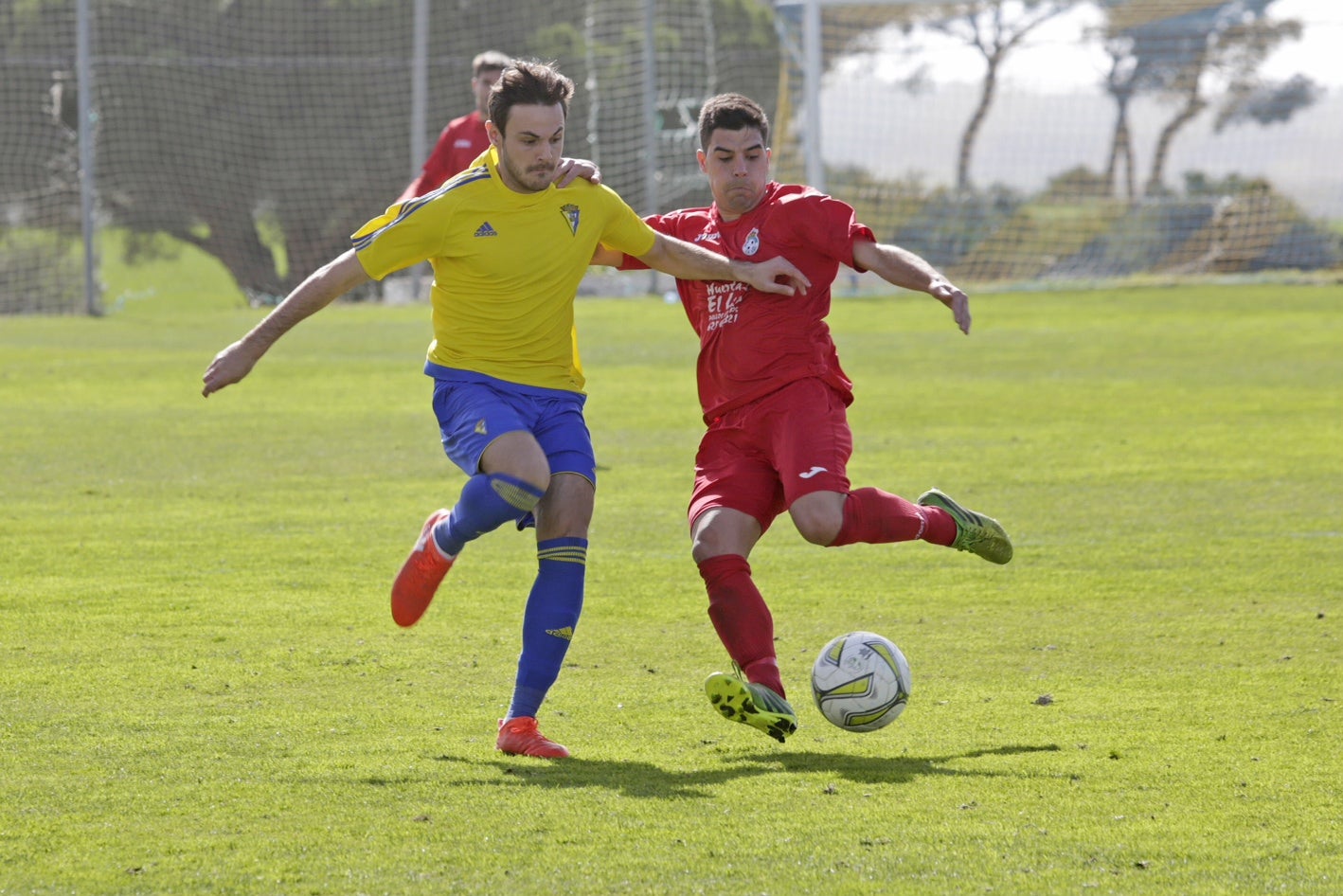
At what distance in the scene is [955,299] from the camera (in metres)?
5.55

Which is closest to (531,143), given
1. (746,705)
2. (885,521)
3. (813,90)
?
(885,521)

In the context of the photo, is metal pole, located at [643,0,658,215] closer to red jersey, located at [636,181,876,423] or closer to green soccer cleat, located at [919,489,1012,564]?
red jersey, located at [636,181,876,423]

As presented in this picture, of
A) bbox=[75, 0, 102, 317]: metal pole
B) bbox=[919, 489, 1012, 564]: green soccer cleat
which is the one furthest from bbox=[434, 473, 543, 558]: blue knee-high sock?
bbox=[75, 0, 102, 317]: metal pole

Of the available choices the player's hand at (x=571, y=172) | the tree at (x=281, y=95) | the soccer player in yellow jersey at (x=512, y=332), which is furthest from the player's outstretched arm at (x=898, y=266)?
the tree at (x=281, y=95)

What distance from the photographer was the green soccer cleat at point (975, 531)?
20.1 feet

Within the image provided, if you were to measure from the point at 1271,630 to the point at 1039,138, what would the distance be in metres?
20.5

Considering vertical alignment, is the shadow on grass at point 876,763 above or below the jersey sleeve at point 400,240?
below

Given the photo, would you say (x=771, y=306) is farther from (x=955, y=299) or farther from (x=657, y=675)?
(x=657, y=675)

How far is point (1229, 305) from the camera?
2239 centimetres

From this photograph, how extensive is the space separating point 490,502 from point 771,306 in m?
1.33

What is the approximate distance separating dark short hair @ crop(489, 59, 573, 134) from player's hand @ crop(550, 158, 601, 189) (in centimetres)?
24

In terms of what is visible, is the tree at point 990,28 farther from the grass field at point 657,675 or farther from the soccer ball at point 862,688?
the soccer ball at point 862,688

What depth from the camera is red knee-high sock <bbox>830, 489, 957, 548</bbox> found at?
579 centimetres

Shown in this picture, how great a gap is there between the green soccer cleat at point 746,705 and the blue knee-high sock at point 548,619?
1.69 feet
